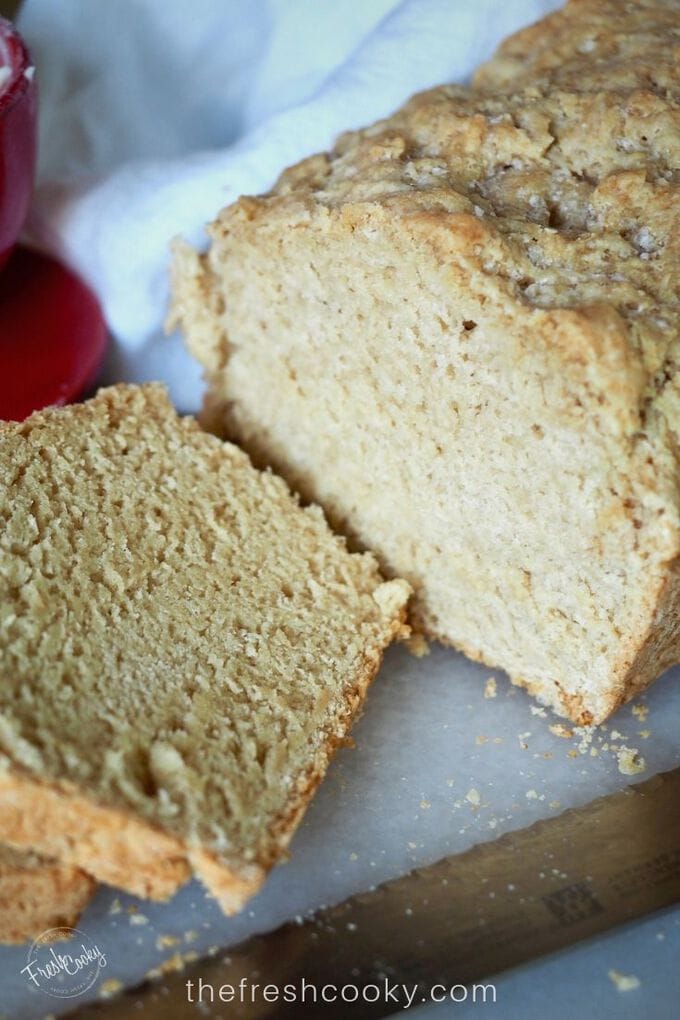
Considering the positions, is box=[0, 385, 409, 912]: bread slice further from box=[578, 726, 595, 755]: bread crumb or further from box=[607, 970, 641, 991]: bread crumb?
box=[607, 970, 641, 991]: bread crumb

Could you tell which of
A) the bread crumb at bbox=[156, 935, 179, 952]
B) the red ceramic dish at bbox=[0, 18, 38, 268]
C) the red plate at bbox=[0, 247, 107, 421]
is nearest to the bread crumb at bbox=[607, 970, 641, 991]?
the bread crumb at bbox=[156, 935, 179, 952]

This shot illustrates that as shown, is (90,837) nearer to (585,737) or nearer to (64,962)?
(64,962)

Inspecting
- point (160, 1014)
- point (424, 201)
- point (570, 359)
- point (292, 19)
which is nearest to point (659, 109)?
point (424, 201)

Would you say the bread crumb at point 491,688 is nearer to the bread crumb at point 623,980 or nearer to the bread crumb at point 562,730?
the bread crumb at point 562,730

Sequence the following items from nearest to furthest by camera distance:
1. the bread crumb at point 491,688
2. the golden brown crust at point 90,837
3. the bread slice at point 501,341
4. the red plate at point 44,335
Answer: the golden brown crust at point 90,837
the bread slice at point 501,341
the bread crumb at point 491,688
the red plate at point 44,335

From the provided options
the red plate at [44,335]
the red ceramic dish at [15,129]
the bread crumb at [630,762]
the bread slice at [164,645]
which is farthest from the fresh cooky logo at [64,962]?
the red ceramic dish at [15,129]

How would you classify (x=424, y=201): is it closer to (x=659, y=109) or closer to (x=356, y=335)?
(x=356, y=335)

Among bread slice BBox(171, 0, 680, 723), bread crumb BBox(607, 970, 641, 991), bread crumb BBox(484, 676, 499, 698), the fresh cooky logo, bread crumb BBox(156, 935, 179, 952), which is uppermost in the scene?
bread slice BBox(171, 0, 680, 723)
